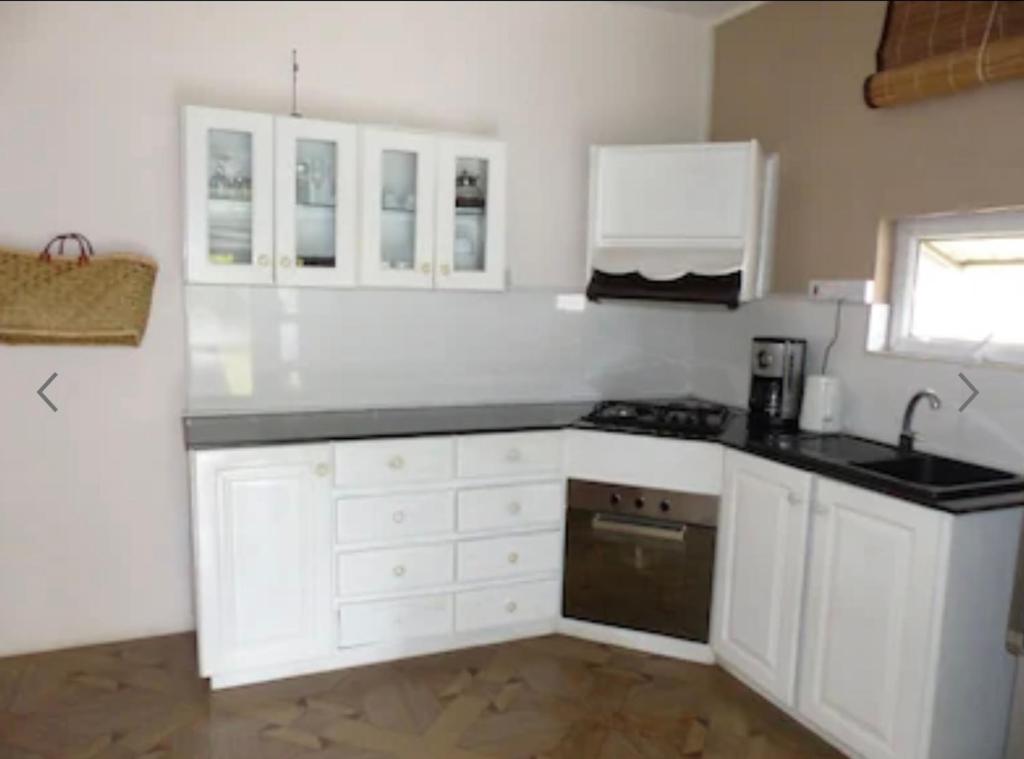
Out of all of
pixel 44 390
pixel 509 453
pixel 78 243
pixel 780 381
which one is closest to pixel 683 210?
pixel 780 381

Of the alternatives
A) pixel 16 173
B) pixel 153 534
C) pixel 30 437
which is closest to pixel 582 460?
pixel 153 534

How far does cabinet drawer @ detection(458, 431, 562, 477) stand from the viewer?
9.09ft

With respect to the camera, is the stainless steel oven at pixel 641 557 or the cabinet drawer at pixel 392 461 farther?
the stainless steel oven at pixel 641 557

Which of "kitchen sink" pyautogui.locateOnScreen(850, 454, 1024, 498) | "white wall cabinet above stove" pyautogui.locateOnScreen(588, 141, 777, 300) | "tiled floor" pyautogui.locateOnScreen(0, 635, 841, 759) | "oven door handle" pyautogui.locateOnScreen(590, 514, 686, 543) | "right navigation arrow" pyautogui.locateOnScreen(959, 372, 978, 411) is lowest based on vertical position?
"tiled floor" pyautogui.locateOnScreen(0, 635, 841, 759)

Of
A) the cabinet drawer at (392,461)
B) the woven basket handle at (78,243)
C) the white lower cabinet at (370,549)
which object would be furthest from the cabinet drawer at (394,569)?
the woven basket handle at (78,243)

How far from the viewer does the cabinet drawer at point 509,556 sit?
283cm

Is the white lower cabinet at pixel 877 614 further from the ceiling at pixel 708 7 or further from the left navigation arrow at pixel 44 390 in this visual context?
the left navigation arrow at pixel 44 390

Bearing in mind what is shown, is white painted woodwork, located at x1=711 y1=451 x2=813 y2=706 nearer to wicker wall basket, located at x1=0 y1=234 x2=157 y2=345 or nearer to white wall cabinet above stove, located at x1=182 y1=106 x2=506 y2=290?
white wall cabinet above stove, located at x1=182 y1=106 x2=506 y2=290

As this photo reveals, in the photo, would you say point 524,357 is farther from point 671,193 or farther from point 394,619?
point 394,619

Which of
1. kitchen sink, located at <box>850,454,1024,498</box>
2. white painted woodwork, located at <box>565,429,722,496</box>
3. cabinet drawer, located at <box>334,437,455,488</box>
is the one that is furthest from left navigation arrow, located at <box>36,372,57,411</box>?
kitchen sink, located at <box>850,454,1024,498</box>

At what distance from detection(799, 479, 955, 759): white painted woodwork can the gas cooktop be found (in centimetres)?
62

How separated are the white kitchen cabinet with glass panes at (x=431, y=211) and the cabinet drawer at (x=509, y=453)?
60 cm

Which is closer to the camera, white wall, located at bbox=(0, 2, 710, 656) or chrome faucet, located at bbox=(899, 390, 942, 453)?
chrome faucet, located at bbox=(899, 390, 942, 453)

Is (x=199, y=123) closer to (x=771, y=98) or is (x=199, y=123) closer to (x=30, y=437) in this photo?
(x=30, y=437)
